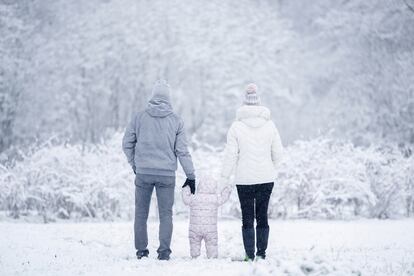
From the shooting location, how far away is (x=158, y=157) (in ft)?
19.9

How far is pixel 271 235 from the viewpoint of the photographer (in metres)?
8.66

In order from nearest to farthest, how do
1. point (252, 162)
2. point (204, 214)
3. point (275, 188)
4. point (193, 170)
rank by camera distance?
point (252, 162) → point (193, 170) → point (204, 214) → point (275, 188)

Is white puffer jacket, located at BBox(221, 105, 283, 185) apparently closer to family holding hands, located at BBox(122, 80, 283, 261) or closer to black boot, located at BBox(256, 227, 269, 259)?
family holding hands, located at BBox(122, 80, 283, 261)

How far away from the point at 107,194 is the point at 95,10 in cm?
1800

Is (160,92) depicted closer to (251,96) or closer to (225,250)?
(251,96)

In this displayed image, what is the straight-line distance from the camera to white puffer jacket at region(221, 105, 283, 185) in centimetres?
594

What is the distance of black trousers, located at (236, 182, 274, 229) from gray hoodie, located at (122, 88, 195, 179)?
0.61 m

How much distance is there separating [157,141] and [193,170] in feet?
1.65

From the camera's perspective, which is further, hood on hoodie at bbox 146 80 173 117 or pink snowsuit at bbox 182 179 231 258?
pink snowsuit at bbox 182 179 231 258

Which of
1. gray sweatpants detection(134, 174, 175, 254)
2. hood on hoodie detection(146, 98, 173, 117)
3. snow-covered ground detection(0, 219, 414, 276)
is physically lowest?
snow-covered ground detection(0, 219, 414, 276)

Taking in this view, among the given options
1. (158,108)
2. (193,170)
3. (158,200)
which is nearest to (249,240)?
(193,170)

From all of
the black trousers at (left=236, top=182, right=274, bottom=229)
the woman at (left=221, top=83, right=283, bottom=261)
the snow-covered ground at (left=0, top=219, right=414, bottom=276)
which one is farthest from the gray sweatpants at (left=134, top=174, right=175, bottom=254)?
the black trousers at (left=236, top=182, right=274, bottom=229)

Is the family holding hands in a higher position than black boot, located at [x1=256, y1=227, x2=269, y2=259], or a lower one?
higher

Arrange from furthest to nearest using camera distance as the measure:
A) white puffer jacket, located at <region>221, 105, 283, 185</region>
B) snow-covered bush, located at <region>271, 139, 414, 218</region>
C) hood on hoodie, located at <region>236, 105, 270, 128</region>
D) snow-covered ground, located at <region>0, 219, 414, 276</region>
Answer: snow-covered bush, located at <region>271, 139, 414, 218</region>
hood on hoodie, located at <region>236, 105, 270, 128</region>
white puffer jacket, located at <region>221, 105, 283, 185</region>
snow-covered ground, located at <region>0, 219, 414, 276</region>
